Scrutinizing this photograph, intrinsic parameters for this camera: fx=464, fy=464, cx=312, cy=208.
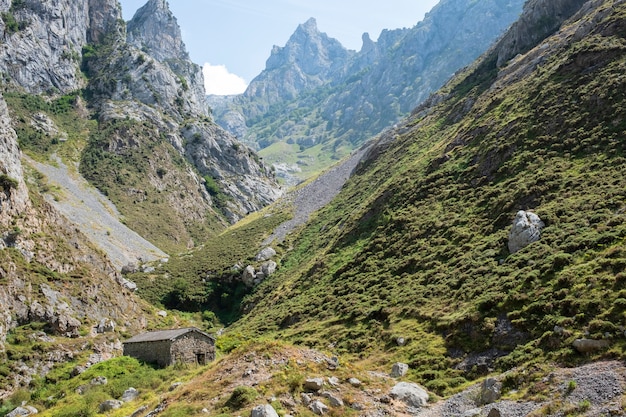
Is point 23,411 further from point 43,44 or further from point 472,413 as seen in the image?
point 43,44

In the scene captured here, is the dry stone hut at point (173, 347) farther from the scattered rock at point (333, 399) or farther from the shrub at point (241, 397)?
the scattered rock at point (333, 399)

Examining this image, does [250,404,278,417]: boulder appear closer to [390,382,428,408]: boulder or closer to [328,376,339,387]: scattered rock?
[328,376,339,387]: scattered rock

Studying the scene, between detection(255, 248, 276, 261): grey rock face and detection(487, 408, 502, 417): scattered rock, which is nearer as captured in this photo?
detection(487, 408, 502, 417): scattered rock

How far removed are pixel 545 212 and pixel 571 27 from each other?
48.7 metres

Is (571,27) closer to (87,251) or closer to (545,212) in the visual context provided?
(545,212)

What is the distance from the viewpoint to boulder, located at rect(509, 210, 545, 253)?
3291 centimetres

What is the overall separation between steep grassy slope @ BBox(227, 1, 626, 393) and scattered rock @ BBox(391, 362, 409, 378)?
0.68 metres

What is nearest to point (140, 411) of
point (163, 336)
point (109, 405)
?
point (109, 405)

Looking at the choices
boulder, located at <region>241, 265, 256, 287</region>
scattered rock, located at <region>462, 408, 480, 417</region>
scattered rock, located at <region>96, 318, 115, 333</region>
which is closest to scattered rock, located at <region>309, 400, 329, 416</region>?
scattered rock, located at <region>462, 408, 480, 417</region>

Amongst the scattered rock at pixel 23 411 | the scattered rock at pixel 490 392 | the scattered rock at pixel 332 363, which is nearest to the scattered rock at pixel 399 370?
the scattered rock at pixel 332 363

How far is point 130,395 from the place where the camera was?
27.7m

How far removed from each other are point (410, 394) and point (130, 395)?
16.7 meters

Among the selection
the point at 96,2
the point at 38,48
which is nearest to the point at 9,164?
the point at 38,48

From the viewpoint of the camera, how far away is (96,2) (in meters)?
186
